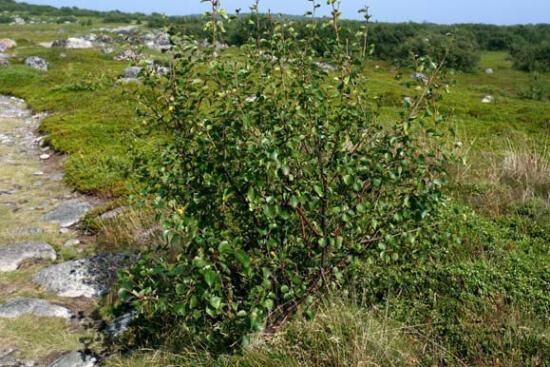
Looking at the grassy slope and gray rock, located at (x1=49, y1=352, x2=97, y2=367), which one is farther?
the grassy slope

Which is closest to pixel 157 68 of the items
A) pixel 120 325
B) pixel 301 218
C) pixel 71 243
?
pixel 301 218

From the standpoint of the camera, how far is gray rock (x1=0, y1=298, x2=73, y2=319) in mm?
6720

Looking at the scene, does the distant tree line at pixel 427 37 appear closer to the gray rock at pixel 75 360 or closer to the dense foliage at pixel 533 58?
the dense foliage at pixel 533 58

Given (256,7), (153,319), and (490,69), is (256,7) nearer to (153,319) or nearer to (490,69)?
(153,319)

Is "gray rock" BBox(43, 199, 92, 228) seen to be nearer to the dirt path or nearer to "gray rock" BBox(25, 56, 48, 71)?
the dirt path

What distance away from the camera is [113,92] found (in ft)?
82.7

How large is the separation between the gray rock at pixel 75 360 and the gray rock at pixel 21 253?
2.73 meters

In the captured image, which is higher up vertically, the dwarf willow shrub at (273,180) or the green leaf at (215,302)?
the dwarf willow shrub at (273,180)

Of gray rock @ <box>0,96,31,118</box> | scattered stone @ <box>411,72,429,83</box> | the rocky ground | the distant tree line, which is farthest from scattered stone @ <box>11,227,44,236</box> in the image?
gray rock @ <box>0,96,31,118</box>

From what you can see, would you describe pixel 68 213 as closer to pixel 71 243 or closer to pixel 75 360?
pixel 71 243

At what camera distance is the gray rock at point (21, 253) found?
8.20 metres

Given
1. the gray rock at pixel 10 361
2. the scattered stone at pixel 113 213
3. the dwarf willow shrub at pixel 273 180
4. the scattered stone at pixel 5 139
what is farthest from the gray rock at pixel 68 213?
the scattered stone at pixel 5 139

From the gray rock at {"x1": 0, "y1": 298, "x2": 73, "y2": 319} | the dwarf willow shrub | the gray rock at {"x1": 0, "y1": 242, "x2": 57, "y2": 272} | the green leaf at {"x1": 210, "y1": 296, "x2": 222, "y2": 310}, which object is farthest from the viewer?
the gray rock at {"x1": 0, "y1": 242, "x2": 57, "y2": 272}

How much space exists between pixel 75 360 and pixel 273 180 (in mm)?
2831
